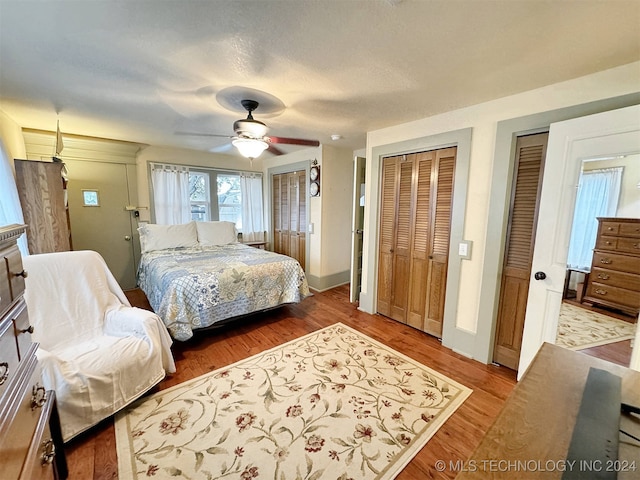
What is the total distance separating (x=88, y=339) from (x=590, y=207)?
11.5 ft

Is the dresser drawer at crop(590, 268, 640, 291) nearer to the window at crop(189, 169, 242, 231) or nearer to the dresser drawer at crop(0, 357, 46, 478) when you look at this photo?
the dresser drawer at crop(0, 357, 46, 478)

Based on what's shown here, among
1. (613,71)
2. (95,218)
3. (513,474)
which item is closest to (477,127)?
(613,71)

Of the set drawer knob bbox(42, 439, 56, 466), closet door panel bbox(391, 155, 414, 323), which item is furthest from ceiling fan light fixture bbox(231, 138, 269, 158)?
drawer knob bbox(42, 439, 56, 466)

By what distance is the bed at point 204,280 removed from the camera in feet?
7.93

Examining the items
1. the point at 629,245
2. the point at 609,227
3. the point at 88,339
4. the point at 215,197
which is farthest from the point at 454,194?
the point at 215,197

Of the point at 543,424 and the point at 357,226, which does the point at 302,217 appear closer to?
the point at 357,226

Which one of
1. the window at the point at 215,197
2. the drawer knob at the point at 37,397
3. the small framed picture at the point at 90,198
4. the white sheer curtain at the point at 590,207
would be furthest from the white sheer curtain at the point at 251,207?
the white sheer curtain at the point at 590,207

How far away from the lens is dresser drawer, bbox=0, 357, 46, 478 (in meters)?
0.67

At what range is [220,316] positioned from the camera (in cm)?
261

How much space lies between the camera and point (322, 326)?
298 cm

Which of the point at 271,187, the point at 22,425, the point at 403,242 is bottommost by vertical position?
the point at 22,425

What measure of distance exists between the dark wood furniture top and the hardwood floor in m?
0.59

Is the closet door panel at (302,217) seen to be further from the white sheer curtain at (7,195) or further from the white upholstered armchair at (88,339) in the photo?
the white sheer curtain at (7,195)

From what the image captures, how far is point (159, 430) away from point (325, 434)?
3.35 ft
